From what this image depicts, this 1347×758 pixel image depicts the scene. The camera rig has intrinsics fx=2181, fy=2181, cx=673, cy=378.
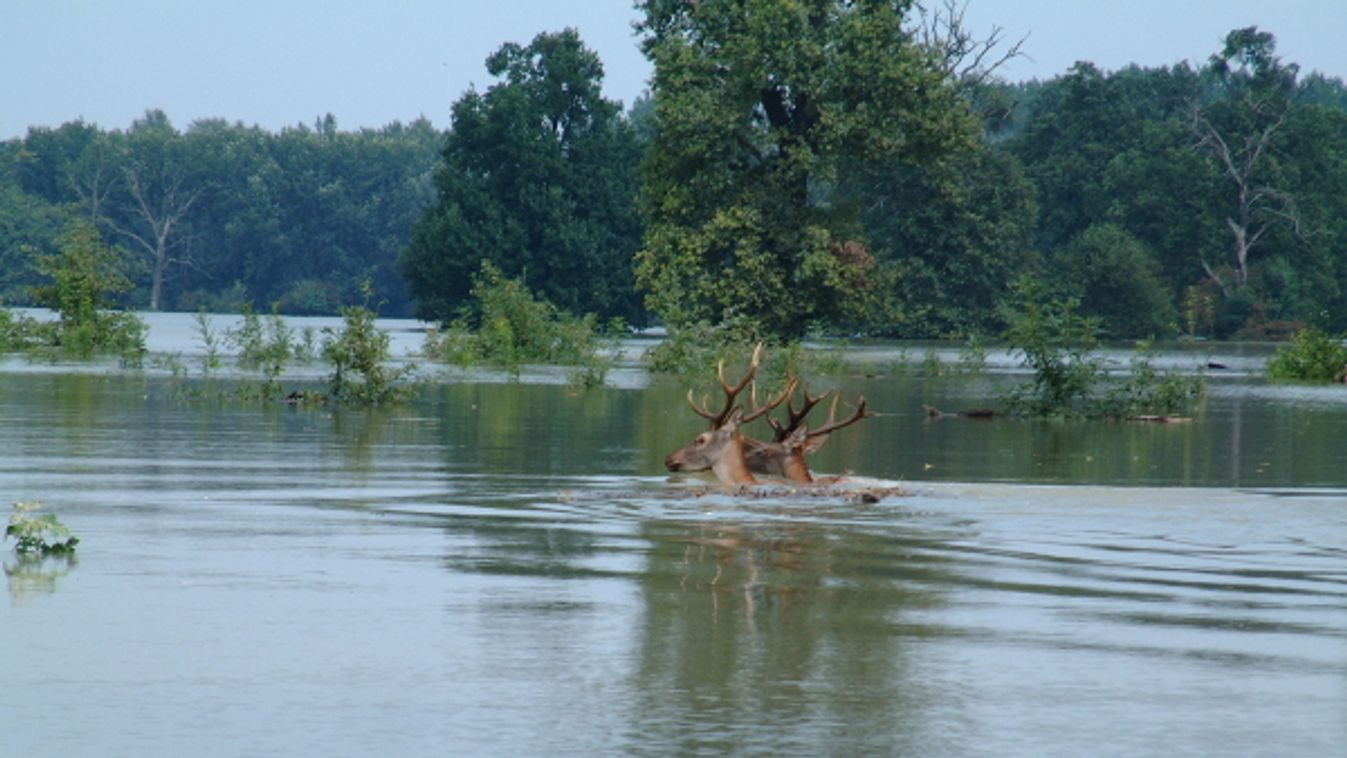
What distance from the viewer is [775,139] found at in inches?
2235

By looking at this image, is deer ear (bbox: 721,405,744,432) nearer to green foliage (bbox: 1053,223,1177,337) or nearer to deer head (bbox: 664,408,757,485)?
deer head (bbox: 664,408,757,485)

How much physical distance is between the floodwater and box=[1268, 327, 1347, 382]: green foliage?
33.1m

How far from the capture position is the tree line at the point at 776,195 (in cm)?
5622

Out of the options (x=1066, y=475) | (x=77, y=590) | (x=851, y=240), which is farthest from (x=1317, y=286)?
(x=77, y=590)

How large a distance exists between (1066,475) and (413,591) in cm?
1227

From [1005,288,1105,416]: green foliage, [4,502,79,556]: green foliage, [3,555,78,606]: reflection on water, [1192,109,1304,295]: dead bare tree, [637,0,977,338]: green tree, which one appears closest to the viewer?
[3,555,78,606]: reflection on water

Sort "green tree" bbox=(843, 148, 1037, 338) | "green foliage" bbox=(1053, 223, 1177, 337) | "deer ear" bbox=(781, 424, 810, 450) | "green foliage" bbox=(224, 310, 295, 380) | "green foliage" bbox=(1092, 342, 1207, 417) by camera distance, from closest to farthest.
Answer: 1. "deer ear" bbox=(781, 424, 810, 450)
2. "green foliage" bbox=(1092, 342, 1207, 417)
3. "green foliage" bbox=(224, 310, 295, 380)
4. "green tree" bbox=(843, 148, 1037, 338)
5. "green foliage" bbox=(1053, 223, 1177, 337)

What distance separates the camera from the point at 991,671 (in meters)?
9.66

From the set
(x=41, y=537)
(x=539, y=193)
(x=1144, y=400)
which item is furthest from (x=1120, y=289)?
(x=41, y=537)

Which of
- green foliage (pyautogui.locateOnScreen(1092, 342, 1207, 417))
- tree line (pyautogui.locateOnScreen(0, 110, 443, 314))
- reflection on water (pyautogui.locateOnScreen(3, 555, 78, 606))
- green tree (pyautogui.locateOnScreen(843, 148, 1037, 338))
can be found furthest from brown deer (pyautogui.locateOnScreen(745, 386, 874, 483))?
tree line (pyautogui.locateOnScreen(0, 110, 443, 314))

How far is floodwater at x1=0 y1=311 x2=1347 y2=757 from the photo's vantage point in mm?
8367

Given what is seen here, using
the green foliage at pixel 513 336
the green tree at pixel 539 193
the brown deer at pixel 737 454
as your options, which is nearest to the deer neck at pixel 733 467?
the brown deer at pixel 737 454

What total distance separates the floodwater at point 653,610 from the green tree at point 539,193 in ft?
240

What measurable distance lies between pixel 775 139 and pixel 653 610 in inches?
1811
